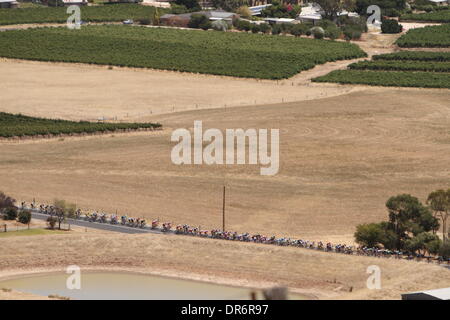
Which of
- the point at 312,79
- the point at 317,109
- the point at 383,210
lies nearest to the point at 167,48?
the point at 312,79

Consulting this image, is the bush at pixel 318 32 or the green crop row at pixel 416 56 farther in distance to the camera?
the bush at pixel 318 32

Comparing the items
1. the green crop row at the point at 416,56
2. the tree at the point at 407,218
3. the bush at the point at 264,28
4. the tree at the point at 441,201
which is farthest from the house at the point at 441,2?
the tree at the point at 407,218

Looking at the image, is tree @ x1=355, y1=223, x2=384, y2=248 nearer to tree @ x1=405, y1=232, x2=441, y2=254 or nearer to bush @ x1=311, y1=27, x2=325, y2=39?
tree @ x1=405, y1=232, x2=441, y2=254

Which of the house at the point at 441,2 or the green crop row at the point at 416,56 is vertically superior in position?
the house at the point at 441,2

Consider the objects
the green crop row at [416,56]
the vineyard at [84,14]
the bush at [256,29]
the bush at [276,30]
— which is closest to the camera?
the green crop row at [416,56]

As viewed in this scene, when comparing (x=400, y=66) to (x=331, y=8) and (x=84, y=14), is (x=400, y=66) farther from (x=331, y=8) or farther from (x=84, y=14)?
(x=84, y=14)

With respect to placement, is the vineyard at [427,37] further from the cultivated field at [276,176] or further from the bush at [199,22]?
the cultivated field at [276,176]

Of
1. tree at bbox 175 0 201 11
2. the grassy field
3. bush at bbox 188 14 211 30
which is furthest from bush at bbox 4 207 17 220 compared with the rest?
tree at bbox 175 0 201 11
